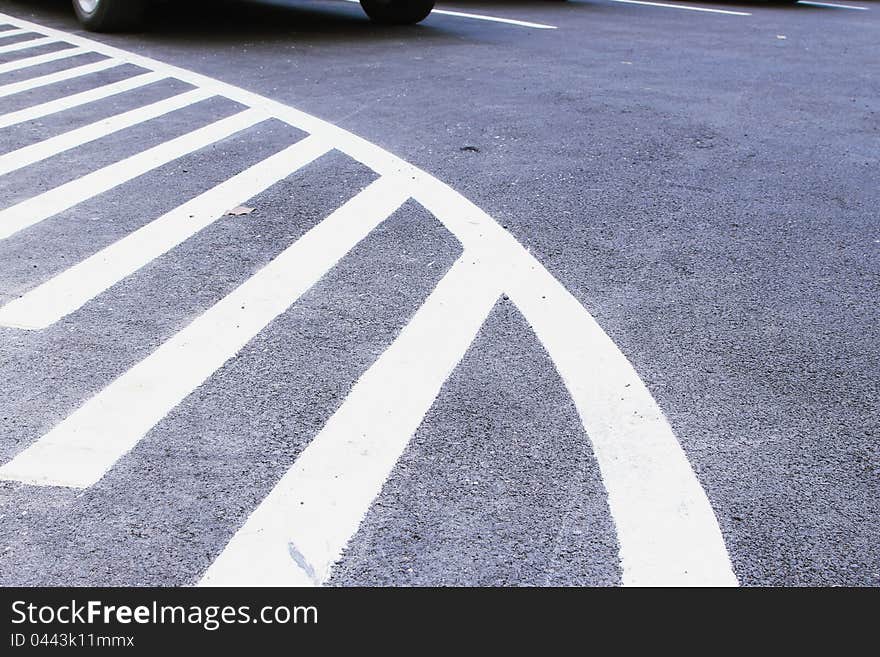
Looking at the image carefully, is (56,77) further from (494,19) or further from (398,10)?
(494,19)

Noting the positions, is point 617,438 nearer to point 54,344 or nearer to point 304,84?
point 54,344

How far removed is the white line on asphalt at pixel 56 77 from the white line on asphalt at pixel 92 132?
1.20 m

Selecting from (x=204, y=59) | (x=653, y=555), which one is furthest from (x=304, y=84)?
(x=653, y=555)

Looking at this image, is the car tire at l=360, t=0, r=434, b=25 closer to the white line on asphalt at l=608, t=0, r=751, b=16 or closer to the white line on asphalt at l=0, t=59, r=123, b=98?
the white line on asphalt at l=0, t=59, r=123, b=98

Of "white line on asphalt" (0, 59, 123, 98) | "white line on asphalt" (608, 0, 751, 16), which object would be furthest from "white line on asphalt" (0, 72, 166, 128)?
"white line on asphalt" (608, 0, 751, 16)

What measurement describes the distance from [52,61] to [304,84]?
2.53 meters

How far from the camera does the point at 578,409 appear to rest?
10.7 feet

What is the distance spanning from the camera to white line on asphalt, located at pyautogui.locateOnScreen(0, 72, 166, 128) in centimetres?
704

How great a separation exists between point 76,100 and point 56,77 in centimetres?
97

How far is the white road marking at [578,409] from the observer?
2.59 m

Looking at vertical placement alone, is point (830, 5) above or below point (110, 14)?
above

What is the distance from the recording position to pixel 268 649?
89.3 inches

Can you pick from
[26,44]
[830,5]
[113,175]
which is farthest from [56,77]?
[830,5]

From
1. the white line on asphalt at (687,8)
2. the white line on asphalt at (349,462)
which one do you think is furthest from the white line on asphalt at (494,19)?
the white line on asphalt at (349,462)
